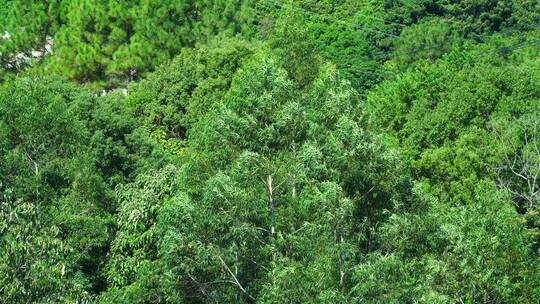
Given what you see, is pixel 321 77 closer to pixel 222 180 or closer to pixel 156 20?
pixel 222 180

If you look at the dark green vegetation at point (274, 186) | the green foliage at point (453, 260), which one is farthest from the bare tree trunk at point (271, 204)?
the green foliage at point (453, 260)

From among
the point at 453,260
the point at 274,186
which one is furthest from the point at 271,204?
the point at 453,260

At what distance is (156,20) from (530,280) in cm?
3312

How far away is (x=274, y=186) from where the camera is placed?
26.2 m

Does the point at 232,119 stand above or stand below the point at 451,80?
above

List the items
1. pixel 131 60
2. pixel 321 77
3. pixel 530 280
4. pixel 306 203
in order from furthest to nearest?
1. pixel 131 60
2. pixel 321 77
3. pixel 530 280
4. pixel 306 203

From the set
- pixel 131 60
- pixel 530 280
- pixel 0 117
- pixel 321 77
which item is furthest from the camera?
pixel 131 60

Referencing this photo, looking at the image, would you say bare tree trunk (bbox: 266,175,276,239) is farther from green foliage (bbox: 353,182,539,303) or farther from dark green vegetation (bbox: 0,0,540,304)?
green foliage (bbox: 353,182,539,303)

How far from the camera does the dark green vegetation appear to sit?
23953 mm

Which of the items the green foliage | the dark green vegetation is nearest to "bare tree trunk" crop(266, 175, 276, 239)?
the dark green vegetation

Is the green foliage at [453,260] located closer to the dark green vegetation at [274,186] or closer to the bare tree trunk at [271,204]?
the dark green vegetation at [274,186]

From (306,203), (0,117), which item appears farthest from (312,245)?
(0,117)

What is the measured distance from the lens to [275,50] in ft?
110

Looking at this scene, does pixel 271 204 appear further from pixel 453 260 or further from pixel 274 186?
pixel 453 260
